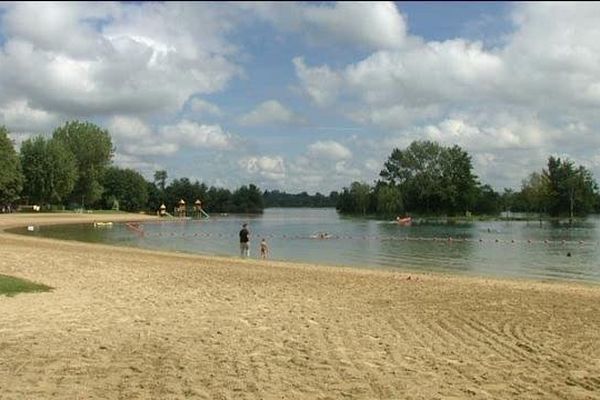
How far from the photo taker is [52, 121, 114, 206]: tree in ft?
351

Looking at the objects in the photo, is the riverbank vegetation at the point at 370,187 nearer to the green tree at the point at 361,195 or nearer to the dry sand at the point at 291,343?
the green tree at the point at 361,195

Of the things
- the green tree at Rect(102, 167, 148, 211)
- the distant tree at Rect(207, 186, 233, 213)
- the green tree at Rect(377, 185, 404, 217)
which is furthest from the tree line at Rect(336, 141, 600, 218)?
the distant tree at Rect(207, 186, 233, 213)

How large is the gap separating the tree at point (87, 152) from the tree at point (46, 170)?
24.2 feet

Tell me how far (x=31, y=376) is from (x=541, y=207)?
13320 centimetres

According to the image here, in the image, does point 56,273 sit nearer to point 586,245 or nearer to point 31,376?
point 31,376

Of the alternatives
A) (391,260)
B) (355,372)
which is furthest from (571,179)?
(355,372)

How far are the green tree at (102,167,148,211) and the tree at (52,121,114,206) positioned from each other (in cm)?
2506

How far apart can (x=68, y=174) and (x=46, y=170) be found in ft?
10.4

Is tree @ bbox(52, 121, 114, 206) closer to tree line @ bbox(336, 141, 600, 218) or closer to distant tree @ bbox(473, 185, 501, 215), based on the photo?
tree line @ bbox(336, 141, 600, 218)

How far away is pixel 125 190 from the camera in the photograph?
140 metres

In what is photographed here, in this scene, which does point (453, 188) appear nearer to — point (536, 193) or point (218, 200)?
point (536, 193)

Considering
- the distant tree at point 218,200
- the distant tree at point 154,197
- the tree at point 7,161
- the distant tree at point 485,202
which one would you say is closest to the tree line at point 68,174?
the tree at point 7,161

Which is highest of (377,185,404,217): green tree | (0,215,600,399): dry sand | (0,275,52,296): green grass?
(377,185,404,217): green tree

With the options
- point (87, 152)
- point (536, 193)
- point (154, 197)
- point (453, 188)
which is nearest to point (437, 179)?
point (453, 188)
